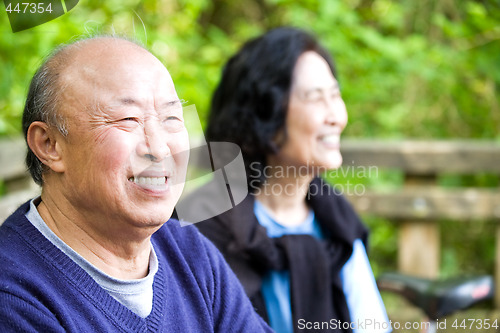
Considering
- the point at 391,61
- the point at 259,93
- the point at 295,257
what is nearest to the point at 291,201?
the point at 295,257

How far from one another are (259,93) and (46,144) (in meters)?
1.02

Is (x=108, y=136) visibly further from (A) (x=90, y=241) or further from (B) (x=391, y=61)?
(B) (x=391, y=61)

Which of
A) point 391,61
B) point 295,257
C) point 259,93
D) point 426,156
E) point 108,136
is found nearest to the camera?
point 108,136

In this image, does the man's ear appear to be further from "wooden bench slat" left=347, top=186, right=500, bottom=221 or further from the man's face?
"wooden bench slat" left=347, top=186, right=500, bottom=221

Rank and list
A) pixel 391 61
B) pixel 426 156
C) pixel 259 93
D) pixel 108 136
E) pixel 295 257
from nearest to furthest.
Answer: pixel 108 136, pixel 295 257, pixel 259 93, pixel 426 156, pixel 391 61

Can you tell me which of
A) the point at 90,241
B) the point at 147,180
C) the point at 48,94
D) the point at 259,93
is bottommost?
the point at 259,93

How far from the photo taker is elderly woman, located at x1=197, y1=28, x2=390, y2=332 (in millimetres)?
1793

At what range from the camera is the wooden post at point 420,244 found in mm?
2973

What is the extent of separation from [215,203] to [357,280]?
569mm

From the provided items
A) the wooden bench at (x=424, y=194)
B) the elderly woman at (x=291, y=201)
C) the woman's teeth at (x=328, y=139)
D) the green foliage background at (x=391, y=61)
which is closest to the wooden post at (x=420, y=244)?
the wooden bench at (x=424, y=194)

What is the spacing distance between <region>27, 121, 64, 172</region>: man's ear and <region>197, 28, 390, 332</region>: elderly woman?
85cm

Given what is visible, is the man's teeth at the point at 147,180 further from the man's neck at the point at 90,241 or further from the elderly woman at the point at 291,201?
the elderly woman at the point at 291,201

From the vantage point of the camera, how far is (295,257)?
71.7 inches

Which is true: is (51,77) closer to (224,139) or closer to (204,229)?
(204,229)
